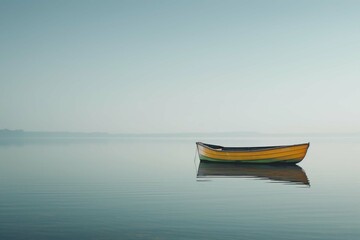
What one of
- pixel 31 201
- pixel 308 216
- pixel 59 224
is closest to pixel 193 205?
pixel 308 216

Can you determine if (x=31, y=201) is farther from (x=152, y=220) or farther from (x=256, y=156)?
(x=256, y=156)

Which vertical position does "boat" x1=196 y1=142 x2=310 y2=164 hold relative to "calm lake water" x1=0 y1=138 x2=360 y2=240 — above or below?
above

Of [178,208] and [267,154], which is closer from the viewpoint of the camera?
[178,208]

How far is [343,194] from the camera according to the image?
25.6 metres

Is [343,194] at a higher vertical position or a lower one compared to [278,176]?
lower

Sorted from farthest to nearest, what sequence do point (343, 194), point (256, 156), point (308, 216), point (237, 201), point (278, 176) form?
1. point (256, 156)
2. point (278, 176)
3. point (343, 194)
4. point (237, 201)
5. point (308, 216)

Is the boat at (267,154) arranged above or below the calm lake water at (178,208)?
above

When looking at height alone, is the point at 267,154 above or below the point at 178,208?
above

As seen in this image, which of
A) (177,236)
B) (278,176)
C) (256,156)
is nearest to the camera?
(177,236)

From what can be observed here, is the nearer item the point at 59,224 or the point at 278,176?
the point at 59,224

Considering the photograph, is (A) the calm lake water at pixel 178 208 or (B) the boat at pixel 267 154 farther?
(B) the boat at pixel 267 154

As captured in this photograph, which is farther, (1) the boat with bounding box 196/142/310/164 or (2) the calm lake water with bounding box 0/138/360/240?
(1) the boat with bounding box 196/142/310/164

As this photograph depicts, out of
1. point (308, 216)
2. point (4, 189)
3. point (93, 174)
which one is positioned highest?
point (93, 174)

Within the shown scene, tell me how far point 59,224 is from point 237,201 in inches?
412
